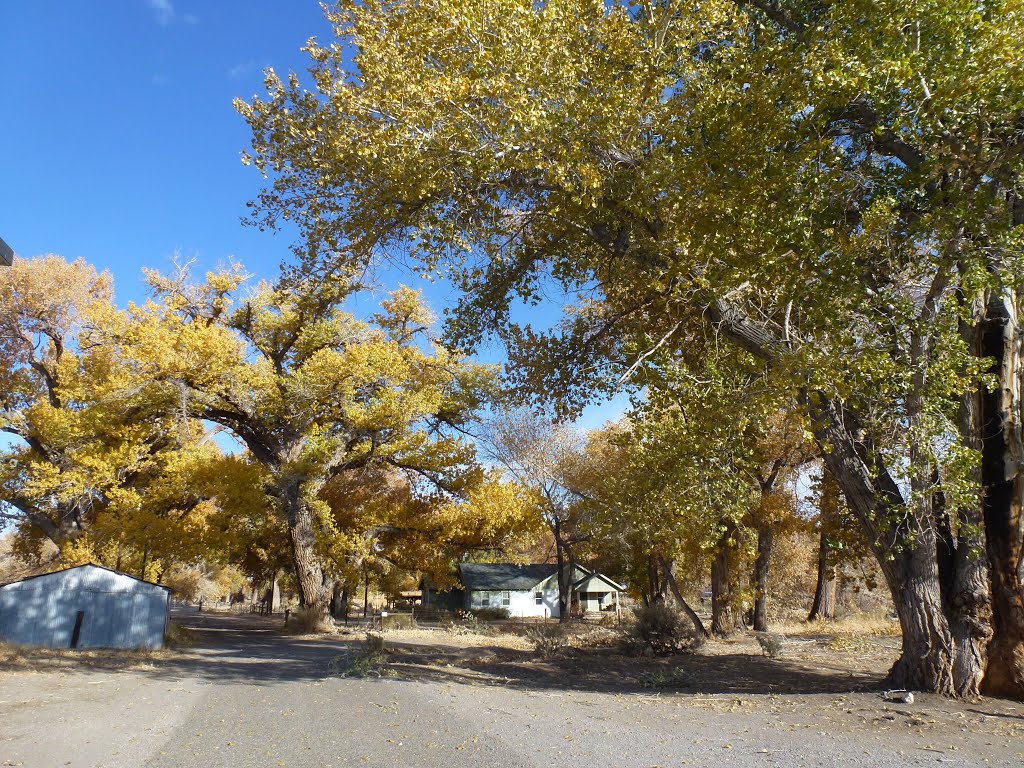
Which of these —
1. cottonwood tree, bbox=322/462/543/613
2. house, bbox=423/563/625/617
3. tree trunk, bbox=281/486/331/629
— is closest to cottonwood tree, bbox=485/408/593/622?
cottonwood tree, bbox=322/462/543/613

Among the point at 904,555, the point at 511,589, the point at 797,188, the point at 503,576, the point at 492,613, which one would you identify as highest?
the point at 797,188

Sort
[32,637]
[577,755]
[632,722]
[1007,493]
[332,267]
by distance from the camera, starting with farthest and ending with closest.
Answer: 1. [32,637]
2. [332,267]
3. [1007,493]
4. [632,722]
5. [577,755]

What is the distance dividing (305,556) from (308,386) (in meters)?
5.86

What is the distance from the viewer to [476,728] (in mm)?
6992

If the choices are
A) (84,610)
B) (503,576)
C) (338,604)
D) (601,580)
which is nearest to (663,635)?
(84,610)

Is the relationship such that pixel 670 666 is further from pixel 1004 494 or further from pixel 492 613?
pixel 492 613

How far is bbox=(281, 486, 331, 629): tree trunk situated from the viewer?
Result: 871 inches

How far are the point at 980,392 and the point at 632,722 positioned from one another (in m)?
6.09

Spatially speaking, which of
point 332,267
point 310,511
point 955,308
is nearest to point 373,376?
point 310,511

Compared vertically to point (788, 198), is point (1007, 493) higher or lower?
lower

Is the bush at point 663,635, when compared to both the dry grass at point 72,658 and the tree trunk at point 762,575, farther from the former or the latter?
the dry grass at point 72,658

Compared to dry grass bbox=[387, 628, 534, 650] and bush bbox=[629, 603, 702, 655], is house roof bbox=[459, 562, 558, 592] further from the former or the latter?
bush bbox=[629, 603, 702, 655]

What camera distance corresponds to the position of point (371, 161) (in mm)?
→ 7754

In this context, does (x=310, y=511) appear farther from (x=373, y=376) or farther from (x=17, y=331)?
(x=17, y=331)
